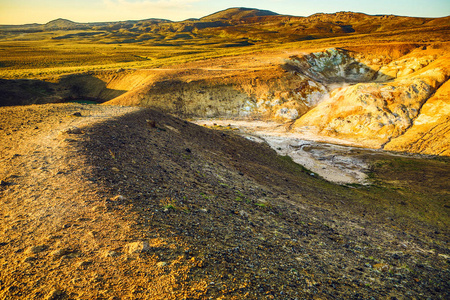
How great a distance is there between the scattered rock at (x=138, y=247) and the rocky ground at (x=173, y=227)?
0.11 feet

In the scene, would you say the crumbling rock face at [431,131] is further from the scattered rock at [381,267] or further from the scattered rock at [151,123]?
the scattered rock at [151,123]

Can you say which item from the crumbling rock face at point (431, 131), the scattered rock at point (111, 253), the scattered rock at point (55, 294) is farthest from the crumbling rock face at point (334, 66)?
the scattered rock at point (55, 294)

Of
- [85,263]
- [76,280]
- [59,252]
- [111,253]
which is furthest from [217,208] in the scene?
[76,280]

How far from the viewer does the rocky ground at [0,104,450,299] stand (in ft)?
23.8

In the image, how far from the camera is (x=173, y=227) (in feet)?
32.2

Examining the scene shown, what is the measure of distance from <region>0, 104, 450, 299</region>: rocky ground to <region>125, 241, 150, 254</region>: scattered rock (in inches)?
1.3

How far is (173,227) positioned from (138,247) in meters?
1.99

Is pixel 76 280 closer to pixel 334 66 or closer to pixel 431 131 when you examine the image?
pixel 431 131

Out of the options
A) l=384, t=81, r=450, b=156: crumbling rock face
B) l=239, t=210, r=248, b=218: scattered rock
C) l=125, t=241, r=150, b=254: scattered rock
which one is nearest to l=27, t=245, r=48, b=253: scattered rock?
l=125, t=241, r=150, b=254: scattered rock

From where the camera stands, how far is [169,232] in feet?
30.6

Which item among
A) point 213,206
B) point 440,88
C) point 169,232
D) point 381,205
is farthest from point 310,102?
point 169,232

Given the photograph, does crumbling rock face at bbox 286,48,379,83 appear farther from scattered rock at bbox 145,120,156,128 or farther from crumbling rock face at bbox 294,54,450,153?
scattered rock at bbox 145,120,156,128

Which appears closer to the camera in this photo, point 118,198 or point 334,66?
point 118,198

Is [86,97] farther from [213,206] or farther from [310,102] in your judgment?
[213,206]
